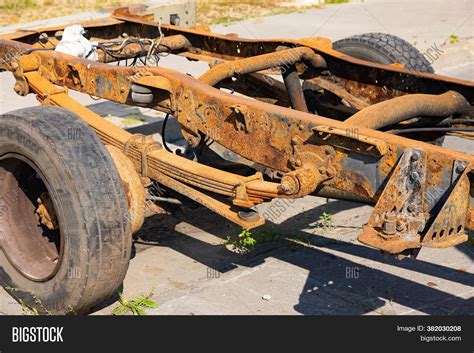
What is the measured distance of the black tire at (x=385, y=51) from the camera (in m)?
5.98

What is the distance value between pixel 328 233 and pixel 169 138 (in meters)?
2.49

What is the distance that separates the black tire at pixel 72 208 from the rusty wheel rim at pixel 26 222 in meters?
0.02

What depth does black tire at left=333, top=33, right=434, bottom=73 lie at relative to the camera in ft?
19.6

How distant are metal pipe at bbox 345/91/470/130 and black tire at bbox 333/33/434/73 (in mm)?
1125

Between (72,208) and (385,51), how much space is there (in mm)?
2923

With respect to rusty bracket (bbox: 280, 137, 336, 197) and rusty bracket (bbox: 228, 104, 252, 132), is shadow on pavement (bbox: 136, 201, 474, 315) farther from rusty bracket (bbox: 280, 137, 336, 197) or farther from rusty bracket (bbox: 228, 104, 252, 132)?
rusty bracket (bbox: 228, 104, 252, 132)

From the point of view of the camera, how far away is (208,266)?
513 cm

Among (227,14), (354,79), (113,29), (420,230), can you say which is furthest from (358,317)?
(227,14)

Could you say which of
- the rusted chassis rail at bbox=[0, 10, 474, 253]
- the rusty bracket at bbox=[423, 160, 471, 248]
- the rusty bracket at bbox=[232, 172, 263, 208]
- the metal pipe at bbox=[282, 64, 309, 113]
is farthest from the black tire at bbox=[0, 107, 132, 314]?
the rusty bracket at bbox=[423, 160, 471, 248]

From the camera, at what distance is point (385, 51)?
6.03 meters

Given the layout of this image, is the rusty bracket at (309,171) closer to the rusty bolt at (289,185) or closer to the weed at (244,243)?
the rusty bolt at (289,185)

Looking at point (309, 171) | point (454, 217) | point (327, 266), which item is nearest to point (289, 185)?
point (309, 171)

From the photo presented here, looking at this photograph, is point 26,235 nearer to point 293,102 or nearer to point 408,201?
point 293,102

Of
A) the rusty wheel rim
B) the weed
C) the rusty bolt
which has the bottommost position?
the weed
